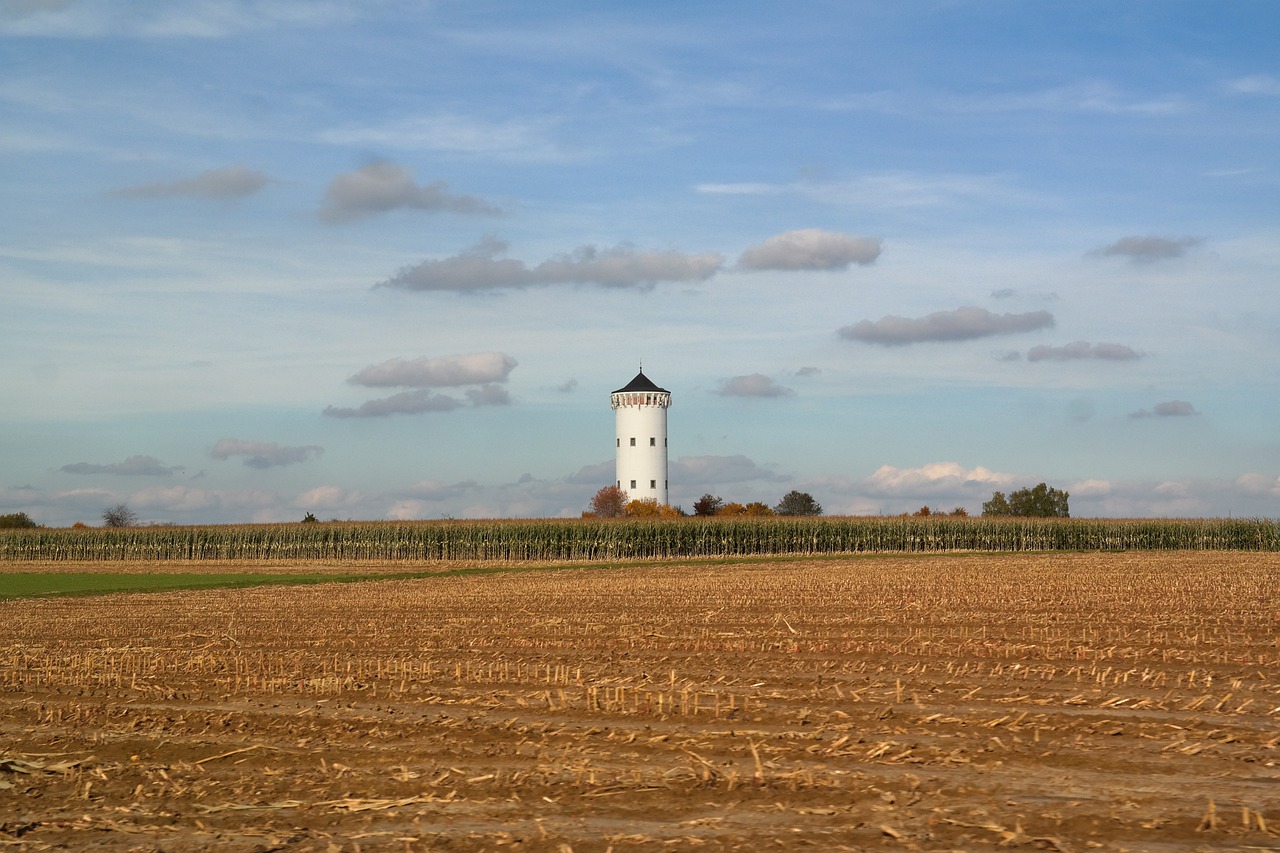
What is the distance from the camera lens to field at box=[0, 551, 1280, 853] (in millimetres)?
9664

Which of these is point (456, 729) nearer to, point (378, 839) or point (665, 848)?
point (378, 839)

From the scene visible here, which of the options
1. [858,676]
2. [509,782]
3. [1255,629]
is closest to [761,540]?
[1255,629]

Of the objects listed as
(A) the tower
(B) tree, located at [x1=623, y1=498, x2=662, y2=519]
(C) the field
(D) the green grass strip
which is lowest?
(D) the green grass strip

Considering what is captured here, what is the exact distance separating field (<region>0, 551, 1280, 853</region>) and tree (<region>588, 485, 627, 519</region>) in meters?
71.6

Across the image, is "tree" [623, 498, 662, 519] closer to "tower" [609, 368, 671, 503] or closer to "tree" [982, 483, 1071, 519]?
"tower" [609, 368, 671, 503]

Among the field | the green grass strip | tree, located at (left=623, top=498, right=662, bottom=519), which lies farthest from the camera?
tree, located at (left=623, top=498, right=662, bottom=519)

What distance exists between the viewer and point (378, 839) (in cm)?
948

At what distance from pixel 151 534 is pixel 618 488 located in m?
33.8

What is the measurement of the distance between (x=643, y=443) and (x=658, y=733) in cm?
8498

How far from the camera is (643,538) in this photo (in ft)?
251

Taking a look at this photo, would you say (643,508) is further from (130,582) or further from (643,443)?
(130,582)

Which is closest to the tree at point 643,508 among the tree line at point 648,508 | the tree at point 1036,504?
the tree line at point 648,508

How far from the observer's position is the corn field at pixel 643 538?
76375 mm

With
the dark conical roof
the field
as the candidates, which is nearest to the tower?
the dark conical roof
